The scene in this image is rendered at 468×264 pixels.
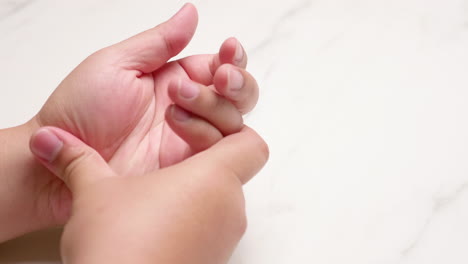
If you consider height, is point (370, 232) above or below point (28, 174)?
below

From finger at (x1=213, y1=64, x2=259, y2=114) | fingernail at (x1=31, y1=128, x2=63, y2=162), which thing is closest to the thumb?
fingernail at (x1=31, y1=128, x2=63, y2=162)

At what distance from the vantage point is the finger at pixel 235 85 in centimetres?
39

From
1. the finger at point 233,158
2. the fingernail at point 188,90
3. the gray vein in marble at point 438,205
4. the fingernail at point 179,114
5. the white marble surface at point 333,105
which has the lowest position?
the gray vein in marble at point 438,205

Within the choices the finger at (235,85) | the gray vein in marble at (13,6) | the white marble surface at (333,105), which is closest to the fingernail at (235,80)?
the finger at (235,85)

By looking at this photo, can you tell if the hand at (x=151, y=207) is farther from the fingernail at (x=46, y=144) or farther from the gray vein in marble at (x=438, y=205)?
the gray vein in marble at (x=438, y=205)

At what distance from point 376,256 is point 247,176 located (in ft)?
0.44

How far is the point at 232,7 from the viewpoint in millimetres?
634

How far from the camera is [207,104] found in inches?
15.3

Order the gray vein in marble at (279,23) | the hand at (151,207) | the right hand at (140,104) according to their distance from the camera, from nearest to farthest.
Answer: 1. the hand at (151,207)
2. the right hand at (140,104)
3. the gray vein in marble at (279,23)

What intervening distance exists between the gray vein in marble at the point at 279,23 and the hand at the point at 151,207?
24 cm

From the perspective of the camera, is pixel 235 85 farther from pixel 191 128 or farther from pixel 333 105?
pixel 333 105

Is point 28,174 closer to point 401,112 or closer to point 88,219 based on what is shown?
point 88,219

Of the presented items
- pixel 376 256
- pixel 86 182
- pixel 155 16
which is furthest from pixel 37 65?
pixel 376 256

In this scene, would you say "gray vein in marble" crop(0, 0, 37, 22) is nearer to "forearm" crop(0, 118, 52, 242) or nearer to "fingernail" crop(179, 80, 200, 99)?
"forearm" crop(0, 118, 52, 242)
